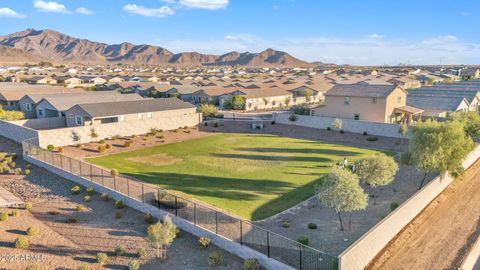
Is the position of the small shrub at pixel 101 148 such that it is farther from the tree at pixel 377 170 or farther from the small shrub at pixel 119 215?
the tree at pixel 377 170

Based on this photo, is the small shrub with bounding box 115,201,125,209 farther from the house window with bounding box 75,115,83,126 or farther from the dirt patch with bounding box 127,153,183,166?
the house window with bounding box 75,115,83,126

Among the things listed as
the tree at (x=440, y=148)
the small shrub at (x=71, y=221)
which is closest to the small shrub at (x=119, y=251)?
the small shrub at (x=71, y=221)

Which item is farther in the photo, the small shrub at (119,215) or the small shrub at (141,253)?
the small shrub at (119,215)

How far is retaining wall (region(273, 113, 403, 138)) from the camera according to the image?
4998 cm

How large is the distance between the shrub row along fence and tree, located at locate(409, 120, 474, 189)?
14526 millimetres

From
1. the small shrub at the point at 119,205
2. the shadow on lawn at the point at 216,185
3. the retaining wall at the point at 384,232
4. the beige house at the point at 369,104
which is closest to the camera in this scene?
the retaining wall at the point at 384,232

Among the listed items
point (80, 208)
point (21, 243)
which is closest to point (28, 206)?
point (80, 208)

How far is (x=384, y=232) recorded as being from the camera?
20.7 m

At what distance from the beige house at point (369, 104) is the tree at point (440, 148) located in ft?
83.2

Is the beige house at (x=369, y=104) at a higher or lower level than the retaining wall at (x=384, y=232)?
higher

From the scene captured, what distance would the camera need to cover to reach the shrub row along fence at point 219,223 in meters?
19.0

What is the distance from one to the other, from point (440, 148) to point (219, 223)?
58.5ft

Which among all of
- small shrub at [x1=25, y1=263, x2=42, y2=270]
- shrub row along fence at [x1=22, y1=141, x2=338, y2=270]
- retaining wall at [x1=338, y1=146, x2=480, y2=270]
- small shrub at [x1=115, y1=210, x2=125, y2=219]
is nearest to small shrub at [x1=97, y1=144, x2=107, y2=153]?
shrub row along fence at [x1=22, y1=141, x2=338, y2=270]

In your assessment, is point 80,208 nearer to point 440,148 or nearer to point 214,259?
point 214,259
